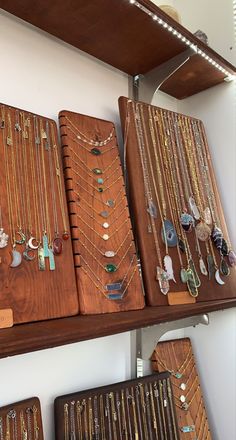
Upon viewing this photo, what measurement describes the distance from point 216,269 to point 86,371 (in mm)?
382

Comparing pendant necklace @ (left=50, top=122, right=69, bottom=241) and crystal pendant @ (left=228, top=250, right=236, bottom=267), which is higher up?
pendant necklace @ (left=50, top=122, right=69, bottom=241)

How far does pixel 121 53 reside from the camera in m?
0.85

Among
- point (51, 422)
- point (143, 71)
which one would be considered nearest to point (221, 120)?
point (143, 71)

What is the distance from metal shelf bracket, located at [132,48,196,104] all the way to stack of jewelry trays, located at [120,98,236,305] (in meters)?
0.05

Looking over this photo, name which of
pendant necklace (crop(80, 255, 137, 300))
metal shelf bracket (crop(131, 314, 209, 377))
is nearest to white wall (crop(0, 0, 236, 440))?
metal shelf bracket (crop(131, 314, 209, 377))

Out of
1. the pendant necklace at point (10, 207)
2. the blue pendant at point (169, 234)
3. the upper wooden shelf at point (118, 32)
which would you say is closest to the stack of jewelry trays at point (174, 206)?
the blue pendant at point (169, 234)

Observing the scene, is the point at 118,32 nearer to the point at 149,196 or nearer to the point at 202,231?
the point at 149,196

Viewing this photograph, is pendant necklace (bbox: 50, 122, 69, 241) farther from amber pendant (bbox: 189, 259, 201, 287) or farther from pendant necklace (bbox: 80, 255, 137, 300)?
amber pendant (bbox: 189, 259, 201, 287)

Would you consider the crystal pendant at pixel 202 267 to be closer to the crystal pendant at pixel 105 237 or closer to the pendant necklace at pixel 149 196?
the pendant necklace at pixel 149 196

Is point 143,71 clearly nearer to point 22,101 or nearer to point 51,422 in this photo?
point 22,101

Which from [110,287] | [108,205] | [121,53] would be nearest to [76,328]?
[110,287]

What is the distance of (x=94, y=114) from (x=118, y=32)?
6.8 inches

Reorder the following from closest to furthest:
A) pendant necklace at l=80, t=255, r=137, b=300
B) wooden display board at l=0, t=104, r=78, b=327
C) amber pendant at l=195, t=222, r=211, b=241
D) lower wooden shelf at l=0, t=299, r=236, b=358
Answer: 1. lower wooden shelf at l=0, t=299, r=236, b=358
2. wooden display board at l=0, t=104, r=78, b=327
3. pendant necklace at l=80, t=255, r=137, b=300
4. amber pendant at l=195, t=222, r=211, b=241

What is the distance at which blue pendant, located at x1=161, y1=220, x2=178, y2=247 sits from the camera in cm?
81
